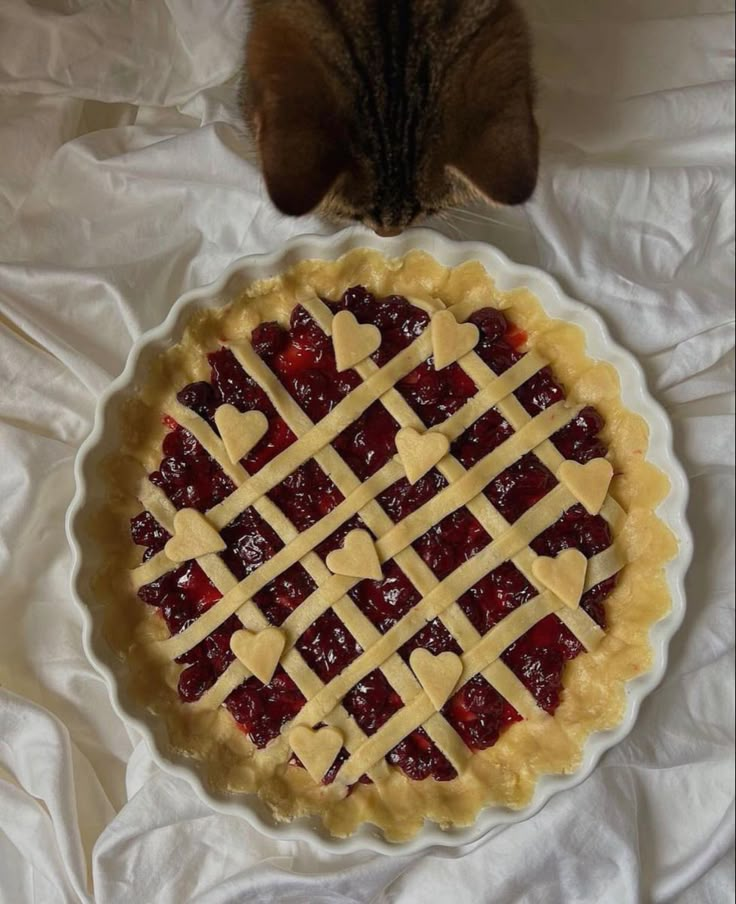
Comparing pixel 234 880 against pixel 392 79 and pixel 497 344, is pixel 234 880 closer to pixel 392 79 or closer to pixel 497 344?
pixel 497 344

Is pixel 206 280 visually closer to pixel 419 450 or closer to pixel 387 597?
pixel 419 450

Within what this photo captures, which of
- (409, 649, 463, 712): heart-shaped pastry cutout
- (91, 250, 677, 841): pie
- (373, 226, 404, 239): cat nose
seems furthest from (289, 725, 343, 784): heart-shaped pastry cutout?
(373, 226, 404, 239): cat nose

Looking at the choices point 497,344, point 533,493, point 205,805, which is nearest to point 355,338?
point 497,344

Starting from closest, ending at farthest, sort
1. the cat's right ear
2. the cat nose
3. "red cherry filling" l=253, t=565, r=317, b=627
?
the cat's right ear
the cat nose
"red cherry filling" l=253, t=565, r=317, b=627

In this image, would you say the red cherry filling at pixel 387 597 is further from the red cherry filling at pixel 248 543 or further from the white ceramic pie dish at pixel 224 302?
the white ceramic pie dish at pixel 224 302

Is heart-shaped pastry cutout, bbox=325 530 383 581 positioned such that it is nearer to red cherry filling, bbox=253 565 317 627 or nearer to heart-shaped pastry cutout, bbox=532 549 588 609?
red cherry filling, bbox=253 565 317 627

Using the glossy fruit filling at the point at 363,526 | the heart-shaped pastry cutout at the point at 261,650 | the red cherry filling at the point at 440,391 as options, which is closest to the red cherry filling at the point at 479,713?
the glossy fruit filling at the point at 363,526
